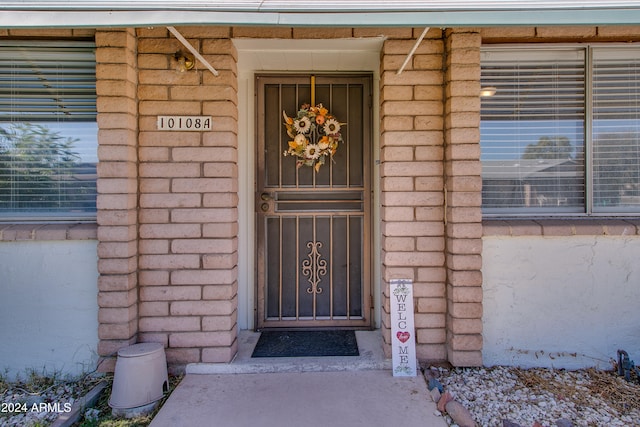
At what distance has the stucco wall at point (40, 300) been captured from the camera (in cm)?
275

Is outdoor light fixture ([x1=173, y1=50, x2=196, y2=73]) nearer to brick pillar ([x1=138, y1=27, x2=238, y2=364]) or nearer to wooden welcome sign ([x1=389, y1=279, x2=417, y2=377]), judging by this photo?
brick pillar ([x1=138, y1=27, x2=238, y2=364])

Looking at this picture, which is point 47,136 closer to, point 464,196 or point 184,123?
point 184,123

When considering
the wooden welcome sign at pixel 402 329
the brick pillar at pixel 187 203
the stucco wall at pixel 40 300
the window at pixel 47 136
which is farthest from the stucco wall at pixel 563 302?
the window at pixel 47 136

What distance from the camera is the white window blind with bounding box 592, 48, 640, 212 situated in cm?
301

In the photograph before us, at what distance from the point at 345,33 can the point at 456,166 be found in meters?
1.24

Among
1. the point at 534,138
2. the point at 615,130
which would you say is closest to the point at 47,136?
the point at 534,138

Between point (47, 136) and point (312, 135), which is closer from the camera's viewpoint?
point (47, 136)

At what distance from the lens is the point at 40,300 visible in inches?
108

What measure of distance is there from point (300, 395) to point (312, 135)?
A: 205cm

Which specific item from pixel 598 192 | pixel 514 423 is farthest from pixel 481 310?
pixel 598 192

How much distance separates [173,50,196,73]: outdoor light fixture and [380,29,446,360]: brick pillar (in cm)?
137

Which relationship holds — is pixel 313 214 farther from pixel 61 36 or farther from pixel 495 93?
pixel 61 36

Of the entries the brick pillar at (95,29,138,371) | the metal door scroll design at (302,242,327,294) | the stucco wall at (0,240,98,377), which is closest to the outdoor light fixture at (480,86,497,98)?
the metal door scroll design at (302,242,327,294)

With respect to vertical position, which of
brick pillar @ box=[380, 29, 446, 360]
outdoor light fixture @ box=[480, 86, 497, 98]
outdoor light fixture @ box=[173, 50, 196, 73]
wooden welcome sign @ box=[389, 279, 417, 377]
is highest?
outdoor light fixture @ box=[173, 50, 196, 73]
